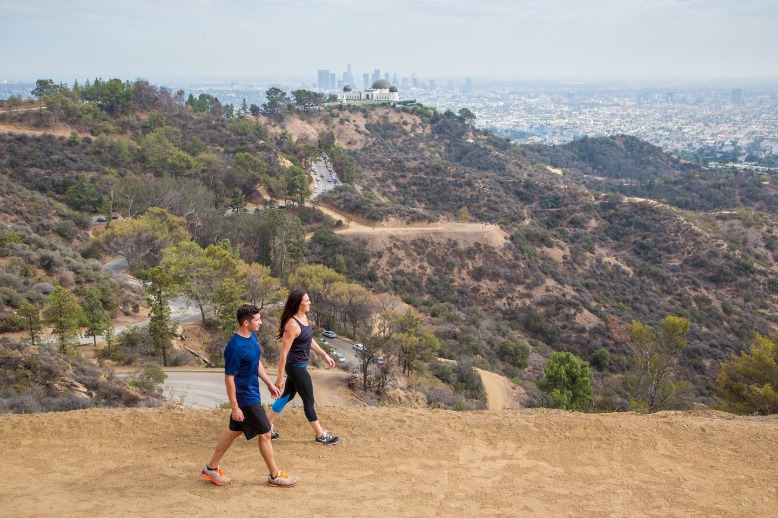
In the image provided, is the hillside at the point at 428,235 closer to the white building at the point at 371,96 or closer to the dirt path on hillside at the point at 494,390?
the dirt path on hillside at the point at 494,390

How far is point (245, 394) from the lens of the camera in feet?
17.9

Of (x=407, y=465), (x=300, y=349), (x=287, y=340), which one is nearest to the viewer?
(x=287, y=340)

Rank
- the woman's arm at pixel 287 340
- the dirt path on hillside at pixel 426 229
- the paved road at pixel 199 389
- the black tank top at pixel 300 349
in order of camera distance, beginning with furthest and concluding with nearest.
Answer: the dirt path on hillside at pixel 426 229, the paved road at pixel 199 389, the black tank top at pixel 300 349, the woman's arm at pixel 287 340

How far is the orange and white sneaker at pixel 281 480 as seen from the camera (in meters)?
5.61

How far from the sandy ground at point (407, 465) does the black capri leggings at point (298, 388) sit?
1.97 ft

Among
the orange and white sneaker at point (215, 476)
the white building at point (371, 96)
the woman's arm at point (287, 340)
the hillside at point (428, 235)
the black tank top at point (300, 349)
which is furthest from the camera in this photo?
the white building at point (371, 96)

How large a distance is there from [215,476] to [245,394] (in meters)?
1.03

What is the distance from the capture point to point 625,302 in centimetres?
3553

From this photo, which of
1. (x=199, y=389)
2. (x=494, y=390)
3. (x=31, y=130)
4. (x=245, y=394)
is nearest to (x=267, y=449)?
(x=245, y=394)

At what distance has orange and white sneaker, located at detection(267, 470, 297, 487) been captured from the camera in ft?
18.4

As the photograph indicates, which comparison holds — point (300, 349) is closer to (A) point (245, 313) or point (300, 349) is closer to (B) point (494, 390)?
(A) point (245, 313)

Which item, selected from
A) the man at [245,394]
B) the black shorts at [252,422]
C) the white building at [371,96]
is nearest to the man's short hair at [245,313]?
the man at [245,394]

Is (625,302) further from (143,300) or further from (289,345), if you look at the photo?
(289,345)

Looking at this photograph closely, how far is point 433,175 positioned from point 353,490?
51281mm
